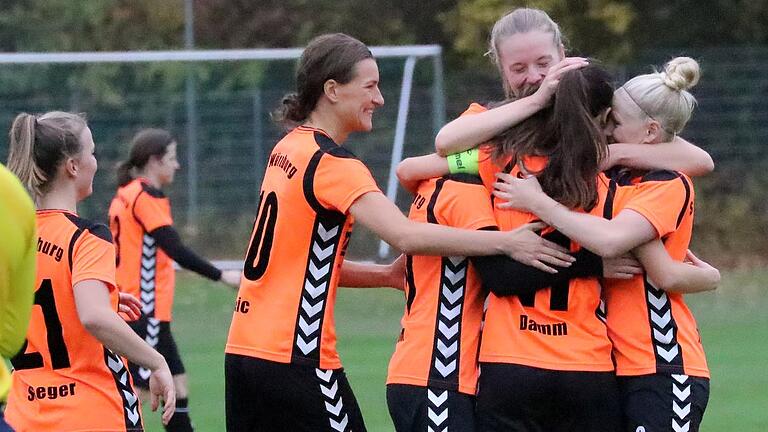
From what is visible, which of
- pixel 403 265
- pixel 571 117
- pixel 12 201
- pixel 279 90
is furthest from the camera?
pixel 279 90

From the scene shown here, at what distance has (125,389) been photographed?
190 inches

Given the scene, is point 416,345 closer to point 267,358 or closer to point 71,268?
point 267,358

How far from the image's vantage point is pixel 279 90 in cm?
1703

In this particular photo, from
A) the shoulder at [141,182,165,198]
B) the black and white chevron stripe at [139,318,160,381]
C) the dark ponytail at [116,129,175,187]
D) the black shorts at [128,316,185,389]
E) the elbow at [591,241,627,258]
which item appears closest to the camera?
the elbow at [591,241,627,258]

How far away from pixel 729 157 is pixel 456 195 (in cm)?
1710

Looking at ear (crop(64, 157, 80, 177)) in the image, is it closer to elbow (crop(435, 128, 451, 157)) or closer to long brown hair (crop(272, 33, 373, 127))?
long brown hair (crop(272, 33, 373, 127))

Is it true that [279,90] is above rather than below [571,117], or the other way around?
above

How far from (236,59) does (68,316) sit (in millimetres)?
11647

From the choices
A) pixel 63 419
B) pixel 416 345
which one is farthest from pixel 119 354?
pixel 416 345

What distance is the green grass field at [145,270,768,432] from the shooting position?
29.1 ft

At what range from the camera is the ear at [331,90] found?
4727mm

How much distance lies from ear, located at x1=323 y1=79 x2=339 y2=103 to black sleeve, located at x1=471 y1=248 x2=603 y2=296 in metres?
0.75

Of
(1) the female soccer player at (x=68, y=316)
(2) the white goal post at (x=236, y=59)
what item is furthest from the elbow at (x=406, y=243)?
(2) the white goal post at (x=236, y=59)

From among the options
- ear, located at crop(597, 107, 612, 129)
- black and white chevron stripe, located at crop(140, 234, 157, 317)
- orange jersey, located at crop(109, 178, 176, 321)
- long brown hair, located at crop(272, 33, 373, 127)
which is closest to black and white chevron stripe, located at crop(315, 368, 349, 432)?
long brown hair, located at crop(272, 33, 373, 127)
